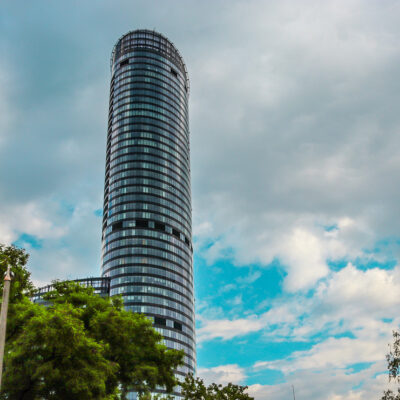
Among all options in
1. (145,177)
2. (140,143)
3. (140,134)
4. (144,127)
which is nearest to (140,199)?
(145,177)

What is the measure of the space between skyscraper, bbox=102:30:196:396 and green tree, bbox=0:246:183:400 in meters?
121

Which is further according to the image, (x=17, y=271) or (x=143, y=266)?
(x=143, y=266)

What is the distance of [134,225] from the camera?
17262cm

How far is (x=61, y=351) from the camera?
1171 inches

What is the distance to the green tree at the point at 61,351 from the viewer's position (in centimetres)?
2922

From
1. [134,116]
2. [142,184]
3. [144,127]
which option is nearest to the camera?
[142,184]

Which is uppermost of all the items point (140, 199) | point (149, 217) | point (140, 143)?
point (140, 143)

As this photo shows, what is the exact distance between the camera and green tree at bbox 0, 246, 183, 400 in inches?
1150

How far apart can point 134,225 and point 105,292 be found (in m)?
27.1

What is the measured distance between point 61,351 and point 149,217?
146 metres

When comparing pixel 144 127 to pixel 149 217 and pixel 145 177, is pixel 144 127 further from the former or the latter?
pixel 149 217

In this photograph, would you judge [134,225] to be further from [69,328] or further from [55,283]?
[69,328]

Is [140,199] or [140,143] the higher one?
[140,143]

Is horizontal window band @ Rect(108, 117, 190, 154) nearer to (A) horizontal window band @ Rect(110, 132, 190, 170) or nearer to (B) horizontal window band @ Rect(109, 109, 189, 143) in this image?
(B) horizontal window band @ Rect(109, 109, 189, 143)
